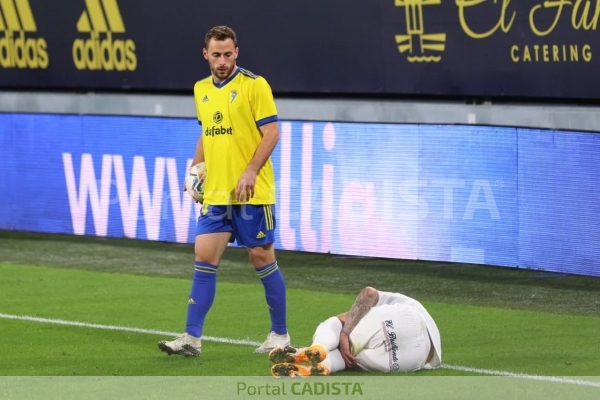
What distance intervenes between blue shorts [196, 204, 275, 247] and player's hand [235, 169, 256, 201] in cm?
23

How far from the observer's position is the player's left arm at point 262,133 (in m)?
8.48

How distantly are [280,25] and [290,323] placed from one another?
19.4 ft

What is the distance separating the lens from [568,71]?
43.9 ft

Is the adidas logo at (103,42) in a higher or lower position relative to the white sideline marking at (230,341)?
higher

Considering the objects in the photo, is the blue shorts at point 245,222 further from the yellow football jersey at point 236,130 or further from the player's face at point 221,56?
the player's face at point 221,56

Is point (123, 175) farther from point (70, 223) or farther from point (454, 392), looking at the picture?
point (454, 392)

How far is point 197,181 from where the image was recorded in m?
9.01

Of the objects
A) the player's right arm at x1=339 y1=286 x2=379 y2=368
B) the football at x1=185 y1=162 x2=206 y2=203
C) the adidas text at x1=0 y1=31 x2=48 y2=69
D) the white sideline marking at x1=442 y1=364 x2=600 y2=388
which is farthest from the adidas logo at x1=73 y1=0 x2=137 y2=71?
the white sideline marking at x1=442 y1=364 x2=600 y2=388

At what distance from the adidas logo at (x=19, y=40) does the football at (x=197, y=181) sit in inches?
363

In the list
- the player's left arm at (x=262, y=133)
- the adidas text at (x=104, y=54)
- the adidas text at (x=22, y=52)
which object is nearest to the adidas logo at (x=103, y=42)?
the adidas text at (x=104, y=54)

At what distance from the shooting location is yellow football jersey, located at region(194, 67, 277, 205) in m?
8.70

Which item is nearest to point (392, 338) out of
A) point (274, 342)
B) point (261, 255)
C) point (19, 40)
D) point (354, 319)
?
point (354, 319)

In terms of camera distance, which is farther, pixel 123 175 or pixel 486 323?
pixel 123 175

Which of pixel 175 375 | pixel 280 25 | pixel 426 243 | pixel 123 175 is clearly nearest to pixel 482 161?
pixel 426 243
